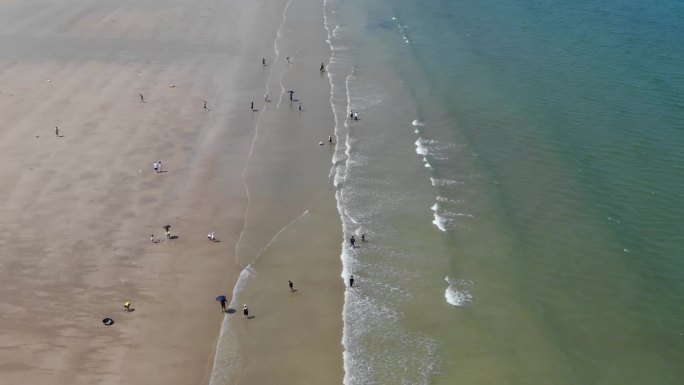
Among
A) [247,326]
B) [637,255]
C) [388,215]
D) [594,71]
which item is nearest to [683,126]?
[594,71]

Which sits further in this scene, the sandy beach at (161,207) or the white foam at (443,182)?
the white foam at (443,182)

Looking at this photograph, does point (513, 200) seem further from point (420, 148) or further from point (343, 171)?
point (343, 171)

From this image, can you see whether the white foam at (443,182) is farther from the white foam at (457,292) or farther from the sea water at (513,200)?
the white foam at (457,292)

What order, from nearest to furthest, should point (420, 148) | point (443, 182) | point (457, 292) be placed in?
point (457, 292) < point (443, 182) < point (420, 148)

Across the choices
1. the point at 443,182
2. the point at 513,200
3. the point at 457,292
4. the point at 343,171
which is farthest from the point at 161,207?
the point at 513,200

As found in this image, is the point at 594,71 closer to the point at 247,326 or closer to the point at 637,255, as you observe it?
the point at 637,255

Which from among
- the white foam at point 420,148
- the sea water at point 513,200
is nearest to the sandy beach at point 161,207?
the sea water at point 513,200
